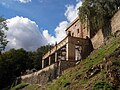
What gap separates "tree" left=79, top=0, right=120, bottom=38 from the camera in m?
39.3

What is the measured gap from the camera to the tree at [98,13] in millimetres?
39344

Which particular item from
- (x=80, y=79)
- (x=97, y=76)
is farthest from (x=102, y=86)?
(x=80, y=79)

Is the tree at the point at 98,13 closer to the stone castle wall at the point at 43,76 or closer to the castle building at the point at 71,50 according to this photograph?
the castle building at the point at 71,50

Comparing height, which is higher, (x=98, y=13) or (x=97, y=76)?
(x=98, y=13)

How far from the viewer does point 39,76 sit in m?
44.1

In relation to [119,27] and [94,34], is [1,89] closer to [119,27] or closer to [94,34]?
[94,34]

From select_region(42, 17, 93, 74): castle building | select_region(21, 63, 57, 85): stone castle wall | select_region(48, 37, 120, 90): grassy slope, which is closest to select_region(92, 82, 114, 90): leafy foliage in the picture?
select_region(48, 37, 120, 90): grassy slope

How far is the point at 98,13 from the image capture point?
4025cm

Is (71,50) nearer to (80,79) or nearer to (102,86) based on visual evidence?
(80,79)

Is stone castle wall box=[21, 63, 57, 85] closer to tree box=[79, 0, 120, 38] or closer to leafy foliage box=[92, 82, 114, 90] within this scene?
tree box=[79, 0, 120, 38]

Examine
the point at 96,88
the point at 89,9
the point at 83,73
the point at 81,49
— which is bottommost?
the point at 96,88

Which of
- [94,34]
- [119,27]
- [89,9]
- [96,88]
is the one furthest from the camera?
[94,34]

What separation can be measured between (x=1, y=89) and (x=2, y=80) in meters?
3.93

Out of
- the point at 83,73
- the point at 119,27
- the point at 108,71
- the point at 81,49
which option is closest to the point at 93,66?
the point at 83,73
